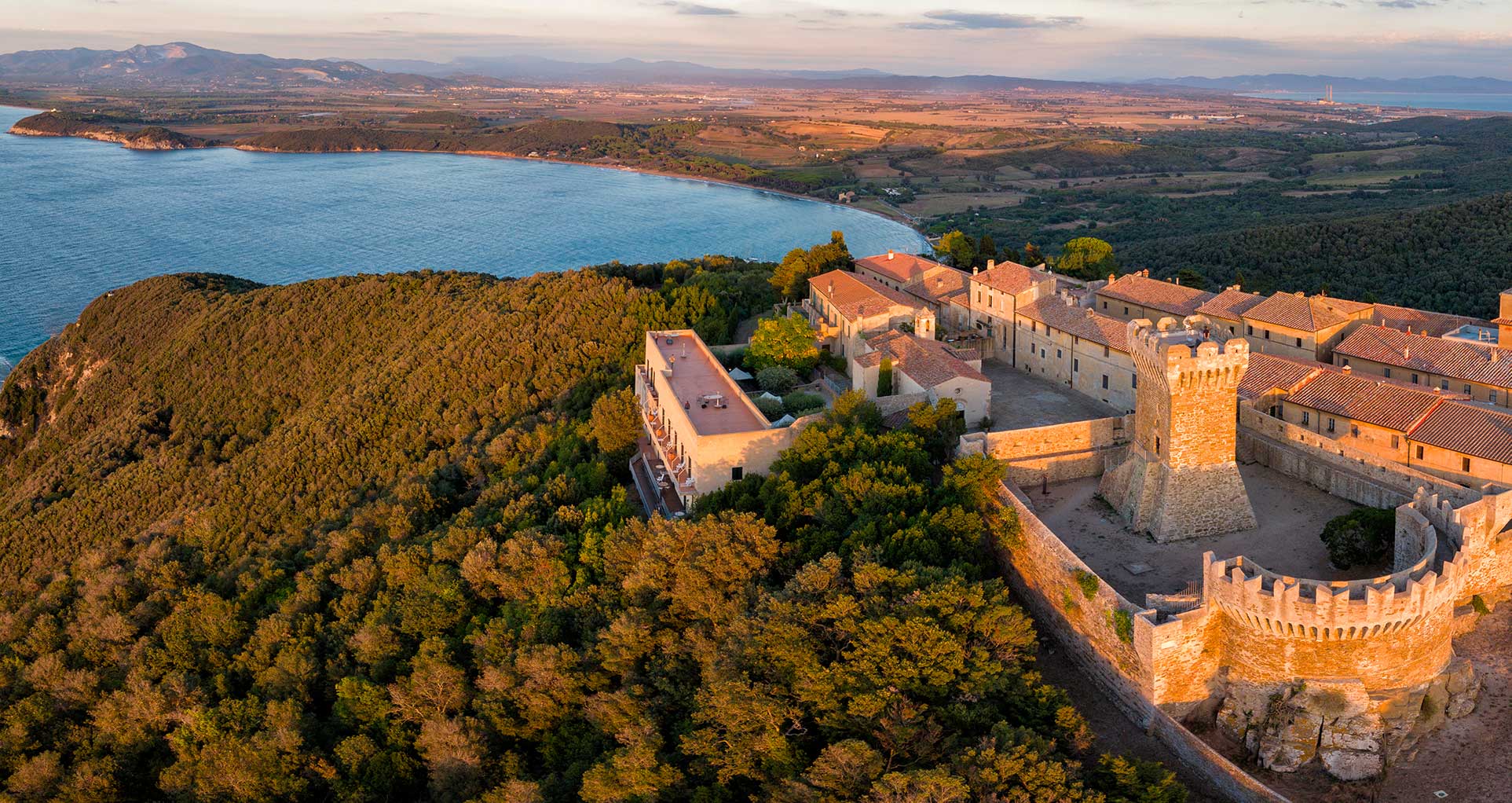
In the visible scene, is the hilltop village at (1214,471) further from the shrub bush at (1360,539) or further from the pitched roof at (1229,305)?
the shrub bush at (1360,539)

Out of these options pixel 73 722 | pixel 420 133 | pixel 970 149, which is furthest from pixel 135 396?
pixel 420 133

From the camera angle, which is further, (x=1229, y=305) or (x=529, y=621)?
(x=1229, y=305)

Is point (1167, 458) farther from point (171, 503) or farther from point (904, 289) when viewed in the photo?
point (171, 503)

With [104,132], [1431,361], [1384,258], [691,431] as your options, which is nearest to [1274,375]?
[1431,361]

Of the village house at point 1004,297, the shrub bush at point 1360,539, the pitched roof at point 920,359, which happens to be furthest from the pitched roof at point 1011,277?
the shrub bush at point 1360,539

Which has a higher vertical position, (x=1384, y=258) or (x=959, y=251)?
(x=959, y=251)

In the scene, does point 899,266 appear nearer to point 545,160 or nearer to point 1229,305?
point 1229,305
